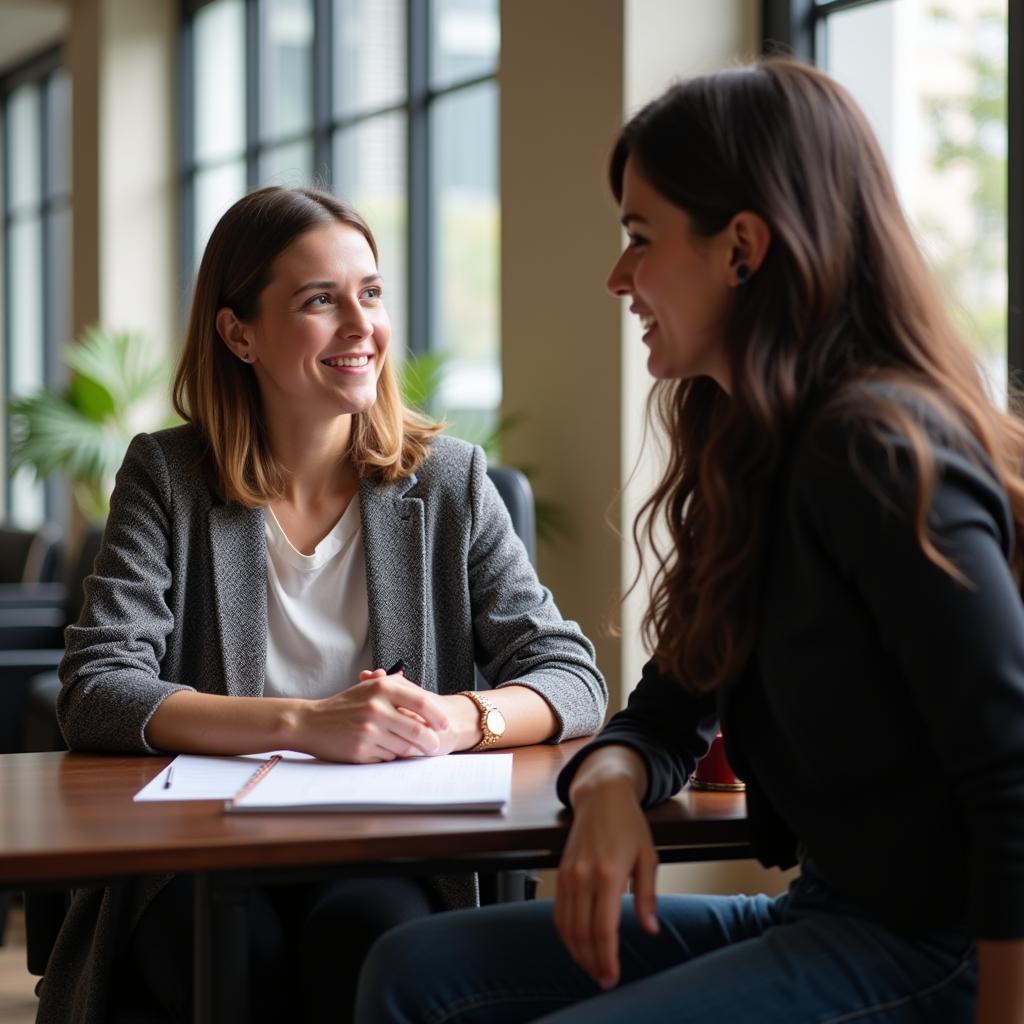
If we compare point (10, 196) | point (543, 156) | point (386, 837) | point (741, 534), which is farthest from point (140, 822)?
point (10, 196)

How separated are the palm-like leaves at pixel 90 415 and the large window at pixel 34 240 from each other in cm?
258

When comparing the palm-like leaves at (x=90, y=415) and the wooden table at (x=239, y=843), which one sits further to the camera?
the palm-like leaves at (x=90, y=415)

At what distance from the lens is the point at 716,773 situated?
5.11ft

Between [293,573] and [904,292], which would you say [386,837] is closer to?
[904,292]

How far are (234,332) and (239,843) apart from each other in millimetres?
1025

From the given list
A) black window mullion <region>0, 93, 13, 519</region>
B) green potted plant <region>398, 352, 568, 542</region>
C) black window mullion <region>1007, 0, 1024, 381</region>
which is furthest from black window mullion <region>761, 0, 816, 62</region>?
black window mullion <region>0, 93, 13, 519</region>

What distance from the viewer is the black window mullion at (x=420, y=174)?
529 cm

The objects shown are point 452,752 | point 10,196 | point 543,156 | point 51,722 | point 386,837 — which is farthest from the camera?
point 10,196

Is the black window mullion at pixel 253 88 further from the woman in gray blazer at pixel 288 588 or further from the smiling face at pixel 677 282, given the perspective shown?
the smiling face at pixel 677 282

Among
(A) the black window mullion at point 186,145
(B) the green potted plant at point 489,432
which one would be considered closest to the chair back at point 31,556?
(A) the black window mullion at point 186,145

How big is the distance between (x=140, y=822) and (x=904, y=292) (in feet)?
2.70

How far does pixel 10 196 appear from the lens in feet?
30.8

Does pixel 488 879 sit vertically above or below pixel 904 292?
below

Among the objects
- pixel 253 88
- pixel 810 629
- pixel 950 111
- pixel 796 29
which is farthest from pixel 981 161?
pixel 253 88
